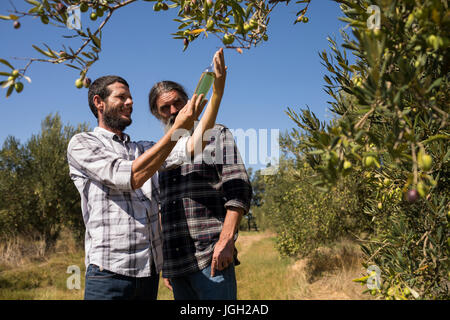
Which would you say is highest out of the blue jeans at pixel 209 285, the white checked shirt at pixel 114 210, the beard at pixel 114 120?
the beard at pixel 114 120

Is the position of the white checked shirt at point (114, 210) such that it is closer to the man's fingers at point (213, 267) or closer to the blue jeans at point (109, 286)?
the blue jeans at point (109, 286)

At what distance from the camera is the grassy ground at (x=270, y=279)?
33.4ft

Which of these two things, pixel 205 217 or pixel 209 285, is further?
pixel 205 217

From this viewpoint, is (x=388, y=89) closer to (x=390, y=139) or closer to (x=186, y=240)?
(x=390, y=139)

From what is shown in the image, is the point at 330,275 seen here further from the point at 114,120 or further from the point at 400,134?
the point at 400,134

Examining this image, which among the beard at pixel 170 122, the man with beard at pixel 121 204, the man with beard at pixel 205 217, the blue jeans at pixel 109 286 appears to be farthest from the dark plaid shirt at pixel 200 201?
the beard at pixel 170 122

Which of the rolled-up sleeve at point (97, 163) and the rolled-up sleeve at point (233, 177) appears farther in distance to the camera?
the rolled-up sleeve at point (233, 177)

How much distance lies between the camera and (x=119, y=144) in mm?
2479

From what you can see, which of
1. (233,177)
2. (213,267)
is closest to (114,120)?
(233,177)

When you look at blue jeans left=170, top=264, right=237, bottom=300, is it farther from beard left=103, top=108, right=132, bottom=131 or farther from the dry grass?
the dry grass

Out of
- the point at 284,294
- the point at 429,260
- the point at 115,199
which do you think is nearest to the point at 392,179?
the point at 429,260

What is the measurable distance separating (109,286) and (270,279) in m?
11.7

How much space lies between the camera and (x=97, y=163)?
2074mm
